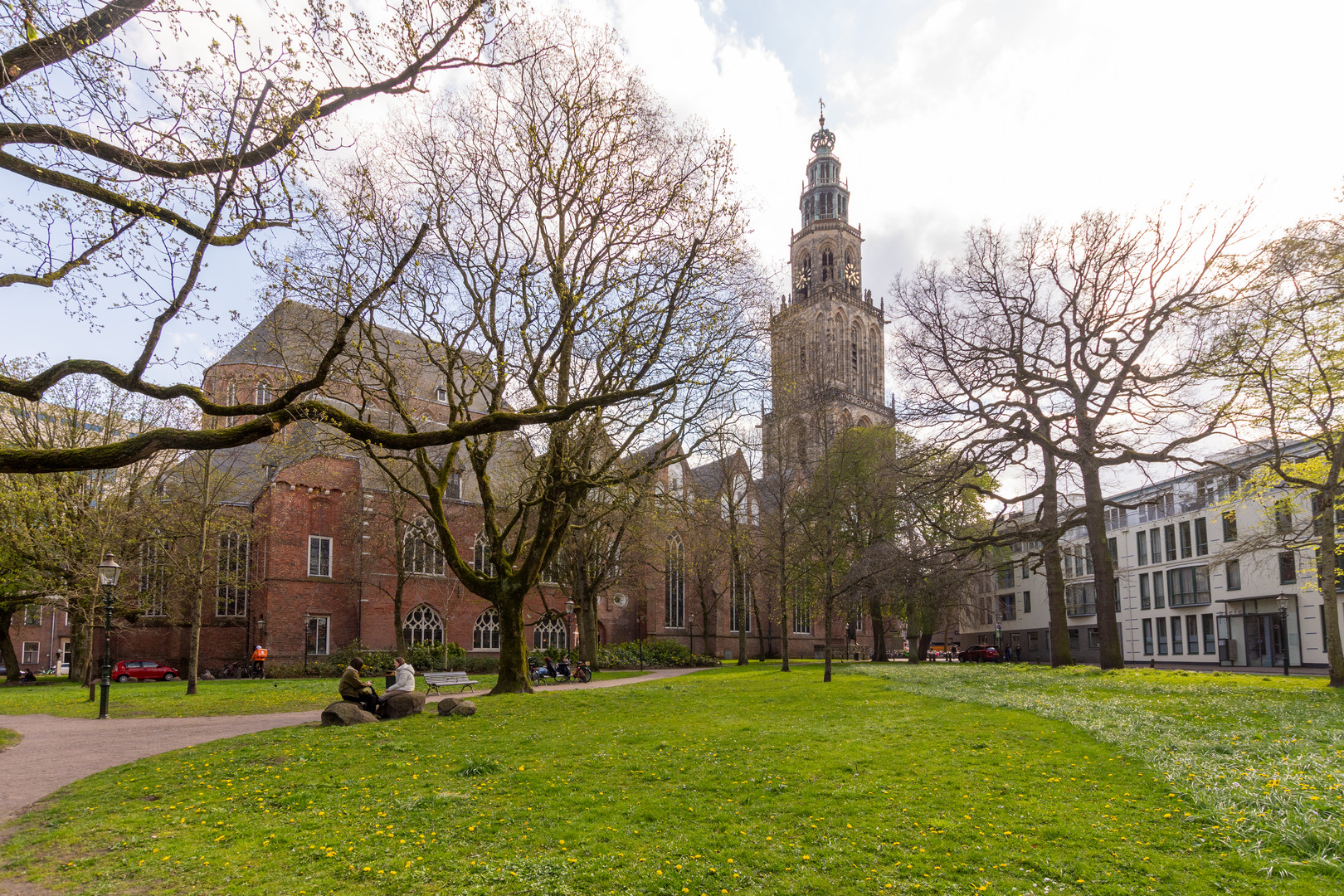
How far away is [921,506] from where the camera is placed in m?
23.1

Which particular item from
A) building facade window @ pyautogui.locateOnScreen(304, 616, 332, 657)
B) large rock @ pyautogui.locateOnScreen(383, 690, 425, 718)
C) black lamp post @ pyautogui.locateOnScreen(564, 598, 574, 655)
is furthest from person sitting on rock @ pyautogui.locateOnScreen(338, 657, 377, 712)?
building facade window @ pyautogui.locateOnScreen(304, 616, 332, 657)

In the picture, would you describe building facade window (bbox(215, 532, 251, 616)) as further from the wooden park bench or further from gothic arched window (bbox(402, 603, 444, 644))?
the wooden park bench

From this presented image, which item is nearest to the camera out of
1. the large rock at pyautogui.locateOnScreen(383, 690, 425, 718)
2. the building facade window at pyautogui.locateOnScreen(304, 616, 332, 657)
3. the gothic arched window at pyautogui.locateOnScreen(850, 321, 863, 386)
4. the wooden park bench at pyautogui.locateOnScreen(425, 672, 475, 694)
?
the large rock at pyautogui.locateOnScreen(383, 690, 425, 718)

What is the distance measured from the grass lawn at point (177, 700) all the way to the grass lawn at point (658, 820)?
8.86 m

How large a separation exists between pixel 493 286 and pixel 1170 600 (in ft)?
161

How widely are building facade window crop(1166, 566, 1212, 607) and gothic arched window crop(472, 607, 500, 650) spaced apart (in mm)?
40188

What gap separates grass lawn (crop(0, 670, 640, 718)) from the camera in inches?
763

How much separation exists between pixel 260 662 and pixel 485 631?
472 inches

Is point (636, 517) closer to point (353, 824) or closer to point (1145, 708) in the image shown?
point (1145, 708)

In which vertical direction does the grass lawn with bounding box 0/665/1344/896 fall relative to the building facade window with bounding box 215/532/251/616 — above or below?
below

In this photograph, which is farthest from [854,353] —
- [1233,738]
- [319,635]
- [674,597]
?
[1233,738]

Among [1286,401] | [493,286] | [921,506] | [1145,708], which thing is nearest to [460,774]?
[1145,708]

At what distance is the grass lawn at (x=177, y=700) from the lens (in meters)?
19.4

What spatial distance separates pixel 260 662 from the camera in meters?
36.4
